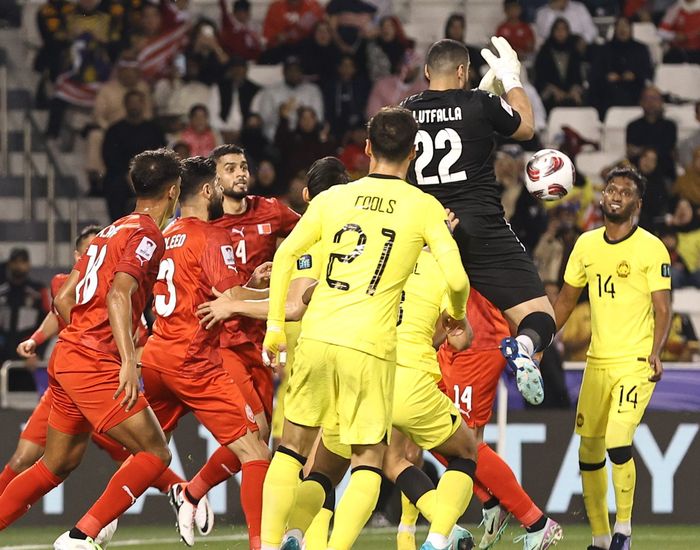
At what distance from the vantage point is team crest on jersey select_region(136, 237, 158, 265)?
769cm

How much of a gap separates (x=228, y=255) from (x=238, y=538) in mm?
3160

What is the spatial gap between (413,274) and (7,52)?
11.6 metres

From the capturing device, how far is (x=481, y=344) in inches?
379

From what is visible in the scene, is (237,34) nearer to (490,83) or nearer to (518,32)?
(518,32)

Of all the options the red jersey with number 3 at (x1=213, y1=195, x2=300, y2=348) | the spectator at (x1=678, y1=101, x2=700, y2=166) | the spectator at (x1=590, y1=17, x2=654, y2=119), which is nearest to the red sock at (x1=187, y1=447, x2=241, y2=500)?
the red jersey with number 3 at (x1=213, y1=195, x2=300, y2=348)

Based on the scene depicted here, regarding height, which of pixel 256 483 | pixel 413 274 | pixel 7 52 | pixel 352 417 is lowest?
pixel 256 483

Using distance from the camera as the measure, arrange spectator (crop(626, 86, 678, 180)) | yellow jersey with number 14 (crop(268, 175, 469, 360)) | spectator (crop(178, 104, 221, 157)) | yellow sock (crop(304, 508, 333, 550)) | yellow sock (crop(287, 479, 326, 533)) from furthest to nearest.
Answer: spectator (crop(626, 86, 678, 180)) < spectator (crop(178, 104, 221, 157)) < yellow sock (crop(304, 508, 333, 550)) < yellow sock (crop(287, 479, 326, 533)) < yellow jersey with number 14 (crop(268, 175, 469, 360))

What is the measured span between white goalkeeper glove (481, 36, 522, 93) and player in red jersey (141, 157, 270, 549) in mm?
1879

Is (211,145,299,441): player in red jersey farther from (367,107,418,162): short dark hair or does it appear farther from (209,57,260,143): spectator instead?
(209,57,260,143): spectator

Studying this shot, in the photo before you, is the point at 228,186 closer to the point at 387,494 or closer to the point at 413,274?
the point at 413,274

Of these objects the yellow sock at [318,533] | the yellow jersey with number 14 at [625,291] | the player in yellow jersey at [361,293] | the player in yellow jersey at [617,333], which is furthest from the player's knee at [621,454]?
the player in yellow jersey at [361,293]

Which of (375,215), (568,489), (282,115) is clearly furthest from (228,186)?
(282,115)

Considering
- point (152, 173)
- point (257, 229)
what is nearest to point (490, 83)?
point (257, 229)

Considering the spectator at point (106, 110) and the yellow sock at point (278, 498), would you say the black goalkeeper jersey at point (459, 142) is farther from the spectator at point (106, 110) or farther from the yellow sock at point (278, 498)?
the spectator at point (106, 110)
